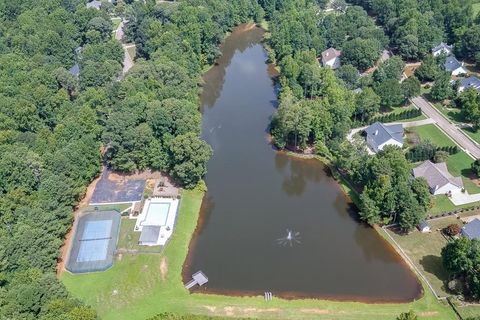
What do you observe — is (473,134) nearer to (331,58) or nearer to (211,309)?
(331,58)

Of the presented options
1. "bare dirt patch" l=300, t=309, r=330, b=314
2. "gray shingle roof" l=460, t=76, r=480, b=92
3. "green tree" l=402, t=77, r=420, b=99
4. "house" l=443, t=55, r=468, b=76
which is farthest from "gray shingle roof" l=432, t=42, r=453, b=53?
"bare dirt patch" l=300, t=309, r=330, b=314

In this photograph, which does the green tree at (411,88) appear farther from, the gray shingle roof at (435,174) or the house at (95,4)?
the house at (95,4)

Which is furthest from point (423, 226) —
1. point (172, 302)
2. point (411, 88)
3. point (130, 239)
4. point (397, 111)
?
point (130, 239)

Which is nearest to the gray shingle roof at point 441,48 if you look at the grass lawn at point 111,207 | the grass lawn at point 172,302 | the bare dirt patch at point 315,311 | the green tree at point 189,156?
the green tree at point 189,156

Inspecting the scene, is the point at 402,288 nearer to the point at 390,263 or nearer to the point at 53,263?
the point at 390,263

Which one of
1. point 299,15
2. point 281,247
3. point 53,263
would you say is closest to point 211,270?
point 281,247

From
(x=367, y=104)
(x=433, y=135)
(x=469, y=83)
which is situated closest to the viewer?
(x=433, y=135)

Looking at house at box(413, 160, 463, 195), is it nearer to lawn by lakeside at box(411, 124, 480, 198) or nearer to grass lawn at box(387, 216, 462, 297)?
lawn by lakeside at box(411, 124, 480, 198)

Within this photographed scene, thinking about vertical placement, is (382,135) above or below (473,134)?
above
